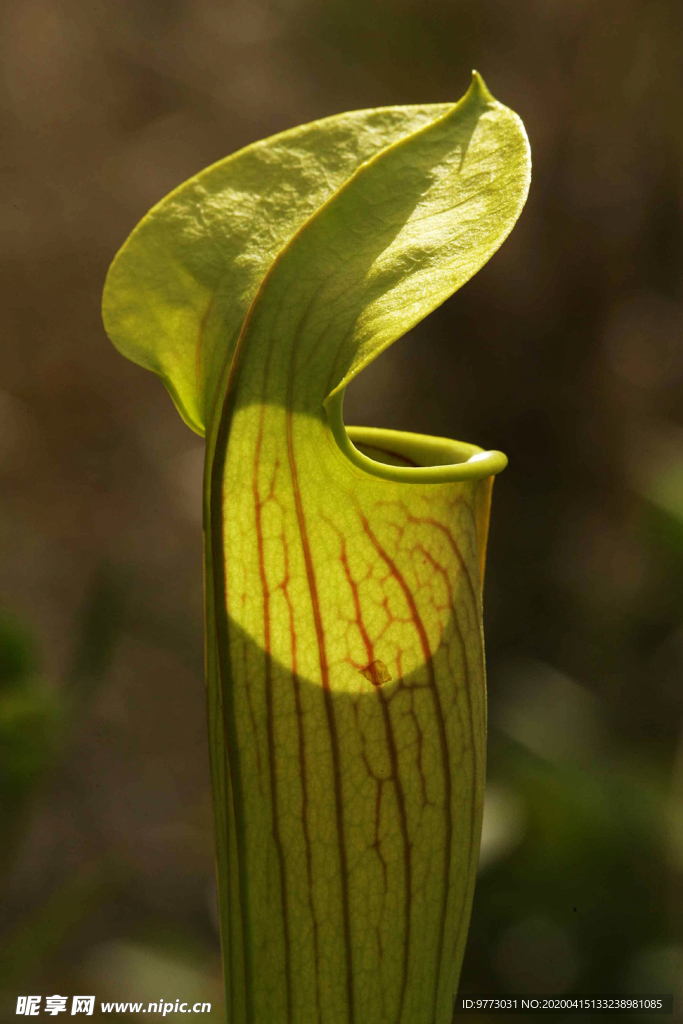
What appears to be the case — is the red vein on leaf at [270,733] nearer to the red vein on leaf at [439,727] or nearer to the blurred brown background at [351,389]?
the red vein on leaf at [439,727]

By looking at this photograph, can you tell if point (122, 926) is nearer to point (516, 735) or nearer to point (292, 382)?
point (516, 735)

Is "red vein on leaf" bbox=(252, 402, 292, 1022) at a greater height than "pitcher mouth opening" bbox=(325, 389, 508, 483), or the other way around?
"pitcher mouth opening" bbox=(325, 389, 508, 483)

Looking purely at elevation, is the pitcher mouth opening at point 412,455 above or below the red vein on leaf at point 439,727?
above

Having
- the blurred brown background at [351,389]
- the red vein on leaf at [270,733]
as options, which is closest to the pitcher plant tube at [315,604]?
the red vein on leaf at [270,733]

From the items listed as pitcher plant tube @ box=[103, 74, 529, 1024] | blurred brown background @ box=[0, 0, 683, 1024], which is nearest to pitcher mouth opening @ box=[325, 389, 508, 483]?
pitcher plant tube @ box=[103, 74, 529, 1024]

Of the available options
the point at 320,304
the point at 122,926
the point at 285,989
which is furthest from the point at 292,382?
the point at 122,926

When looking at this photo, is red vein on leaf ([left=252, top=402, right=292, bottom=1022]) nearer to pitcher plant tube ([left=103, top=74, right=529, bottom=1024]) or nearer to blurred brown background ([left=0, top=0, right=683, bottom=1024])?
pitcher plant tube ([left=103, top=74, right=529, bottom=1024])
